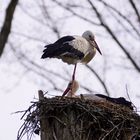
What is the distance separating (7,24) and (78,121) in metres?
1.26

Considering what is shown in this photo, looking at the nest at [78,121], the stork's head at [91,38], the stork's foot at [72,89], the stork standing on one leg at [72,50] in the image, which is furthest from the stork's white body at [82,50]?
the nest at [78,121]

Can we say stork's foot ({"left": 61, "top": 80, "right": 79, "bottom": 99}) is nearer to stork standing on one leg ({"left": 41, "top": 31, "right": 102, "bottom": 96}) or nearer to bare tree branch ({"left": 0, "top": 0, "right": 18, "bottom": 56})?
stork standing on one leg ({"left": 41, "top": 31, "right": 102, "bottom": 96})

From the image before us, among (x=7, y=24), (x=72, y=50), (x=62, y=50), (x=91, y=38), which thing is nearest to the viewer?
(x=7, y=24)

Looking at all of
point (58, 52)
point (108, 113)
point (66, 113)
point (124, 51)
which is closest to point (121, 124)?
point (108, 113)

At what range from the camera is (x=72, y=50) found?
29.4 feet

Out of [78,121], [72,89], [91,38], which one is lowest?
[78,121]

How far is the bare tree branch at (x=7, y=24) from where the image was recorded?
7227 millimetres

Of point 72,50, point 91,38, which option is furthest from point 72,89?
point 91,38

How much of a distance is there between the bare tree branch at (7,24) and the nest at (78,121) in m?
0.86

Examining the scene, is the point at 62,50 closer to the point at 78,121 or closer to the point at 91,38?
the point at 91,38

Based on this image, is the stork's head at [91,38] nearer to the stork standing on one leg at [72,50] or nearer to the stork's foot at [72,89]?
the stork standing on one leg at [72,50]

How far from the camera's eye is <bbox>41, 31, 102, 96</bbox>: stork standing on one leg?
28.5 ft

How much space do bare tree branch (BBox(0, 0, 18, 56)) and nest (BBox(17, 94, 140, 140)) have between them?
0.86 meters

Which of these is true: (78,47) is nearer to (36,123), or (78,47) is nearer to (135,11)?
(36,123)
